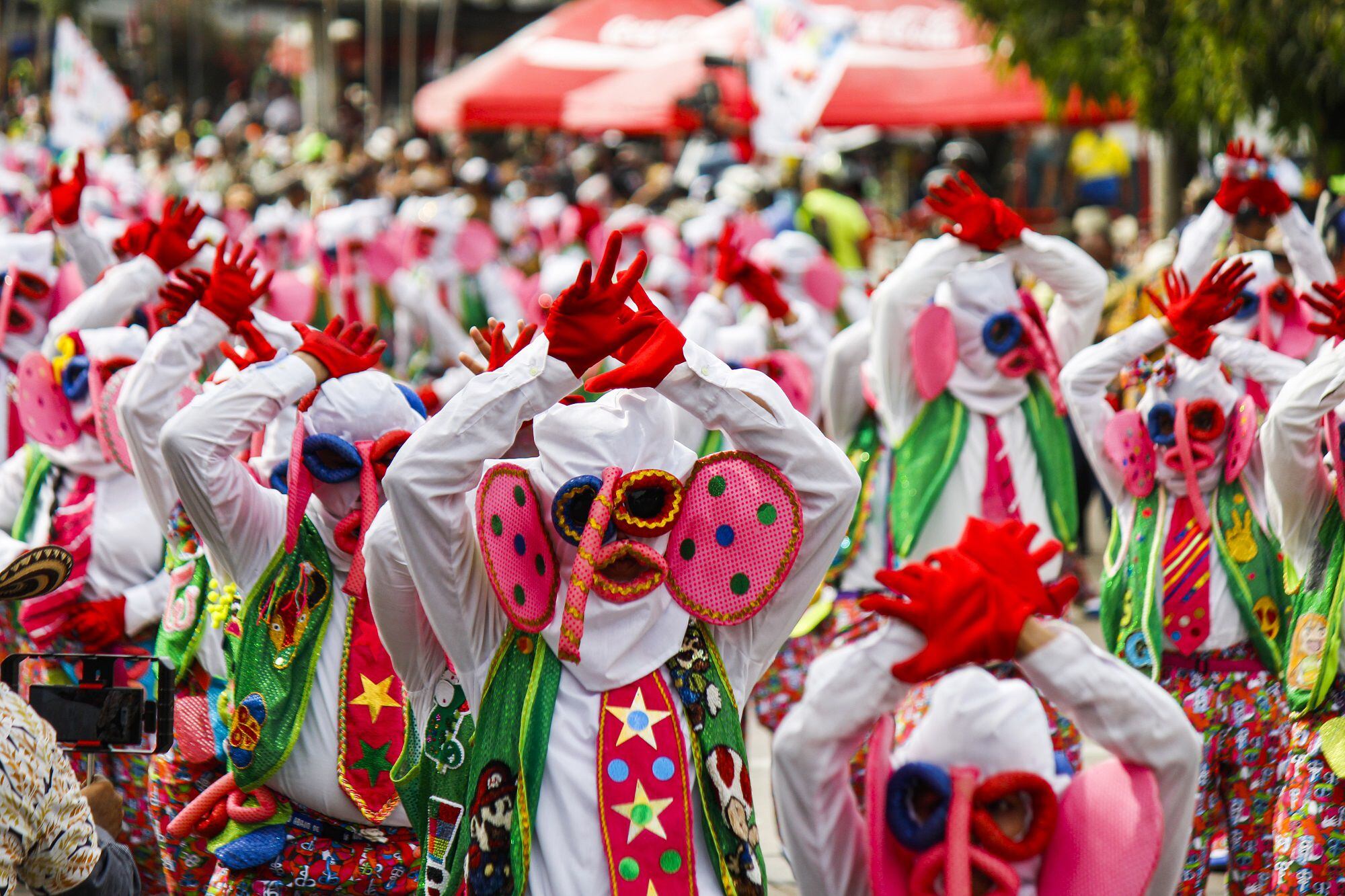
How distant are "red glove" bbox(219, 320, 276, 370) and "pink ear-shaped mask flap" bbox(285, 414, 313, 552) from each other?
0.27 metres

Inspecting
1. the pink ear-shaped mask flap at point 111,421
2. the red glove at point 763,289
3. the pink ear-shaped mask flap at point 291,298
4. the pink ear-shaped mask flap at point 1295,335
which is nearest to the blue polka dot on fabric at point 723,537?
the pink ear-shaped mask flap at point 111,421

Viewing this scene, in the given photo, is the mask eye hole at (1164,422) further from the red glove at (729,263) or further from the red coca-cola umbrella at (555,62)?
the red coca-cola umbrella at (555,62)

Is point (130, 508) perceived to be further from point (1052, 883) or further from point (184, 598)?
point (1052, 883)

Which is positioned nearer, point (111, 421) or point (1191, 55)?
point (111, 421)

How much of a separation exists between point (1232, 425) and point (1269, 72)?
5337 millimetres

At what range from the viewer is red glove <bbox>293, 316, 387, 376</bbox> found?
403 cm

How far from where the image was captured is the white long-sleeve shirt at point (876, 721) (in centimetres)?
267

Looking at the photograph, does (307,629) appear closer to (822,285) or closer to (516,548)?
(516,548)

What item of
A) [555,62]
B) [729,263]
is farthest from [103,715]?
[555,62]

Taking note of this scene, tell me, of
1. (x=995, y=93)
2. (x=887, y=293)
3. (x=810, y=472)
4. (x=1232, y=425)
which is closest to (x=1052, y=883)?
(x=810, y=472)

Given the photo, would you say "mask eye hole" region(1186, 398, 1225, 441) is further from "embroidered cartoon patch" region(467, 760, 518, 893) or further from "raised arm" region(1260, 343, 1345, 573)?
"embroidered cartoon patch" region(467, 760, 518, 893)

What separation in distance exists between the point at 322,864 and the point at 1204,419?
2.59 metres

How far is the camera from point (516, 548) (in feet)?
10.1

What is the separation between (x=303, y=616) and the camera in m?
4.03
